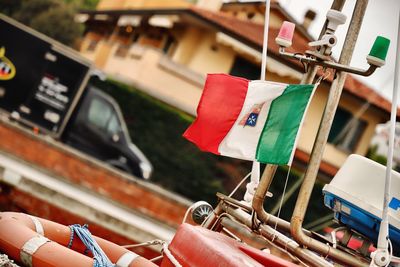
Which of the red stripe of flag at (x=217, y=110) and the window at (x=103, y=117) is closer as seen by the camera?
the red stripe of flag at (x=217, y=110)

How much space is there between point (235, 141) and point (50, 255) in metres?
1.54

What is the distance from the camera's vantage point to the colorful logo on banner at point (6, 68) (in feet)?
50.8

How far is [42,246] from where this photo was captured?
428 centimetres

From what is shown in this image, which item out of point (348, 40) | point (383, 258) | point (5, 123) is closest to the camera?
point (383, 258)

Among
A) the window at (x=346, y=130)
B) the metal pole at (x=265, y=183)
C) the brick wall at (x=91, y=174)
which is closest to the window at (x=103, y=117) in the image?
the brick wall at (x=91, y=174)

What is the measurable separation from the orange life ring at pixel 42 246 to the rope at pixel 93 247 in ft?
0.17

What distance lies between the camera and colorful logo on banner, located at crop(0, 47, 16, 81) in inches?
609

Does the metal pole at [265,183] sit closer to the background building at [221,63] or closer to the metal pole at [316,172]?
the metal pole at [316,172]

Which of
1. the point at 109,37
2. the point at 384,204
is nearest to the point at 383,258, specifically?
the point at 384,204

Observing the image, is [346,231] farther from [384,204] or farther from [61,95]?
[61,95]

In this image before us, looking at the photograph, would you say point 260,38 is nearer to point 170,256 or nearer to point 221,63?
point 221,63

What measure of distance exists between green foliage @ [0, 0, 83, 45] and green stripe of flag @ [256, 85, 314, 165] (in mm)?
36503

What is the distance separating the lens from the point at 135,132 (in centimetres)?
1995

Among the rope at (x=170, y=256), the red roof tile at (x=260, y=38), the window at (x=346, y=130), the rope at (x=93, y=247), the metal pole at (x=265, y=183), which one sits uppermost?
the red roof tile at (x=260, y=38)
